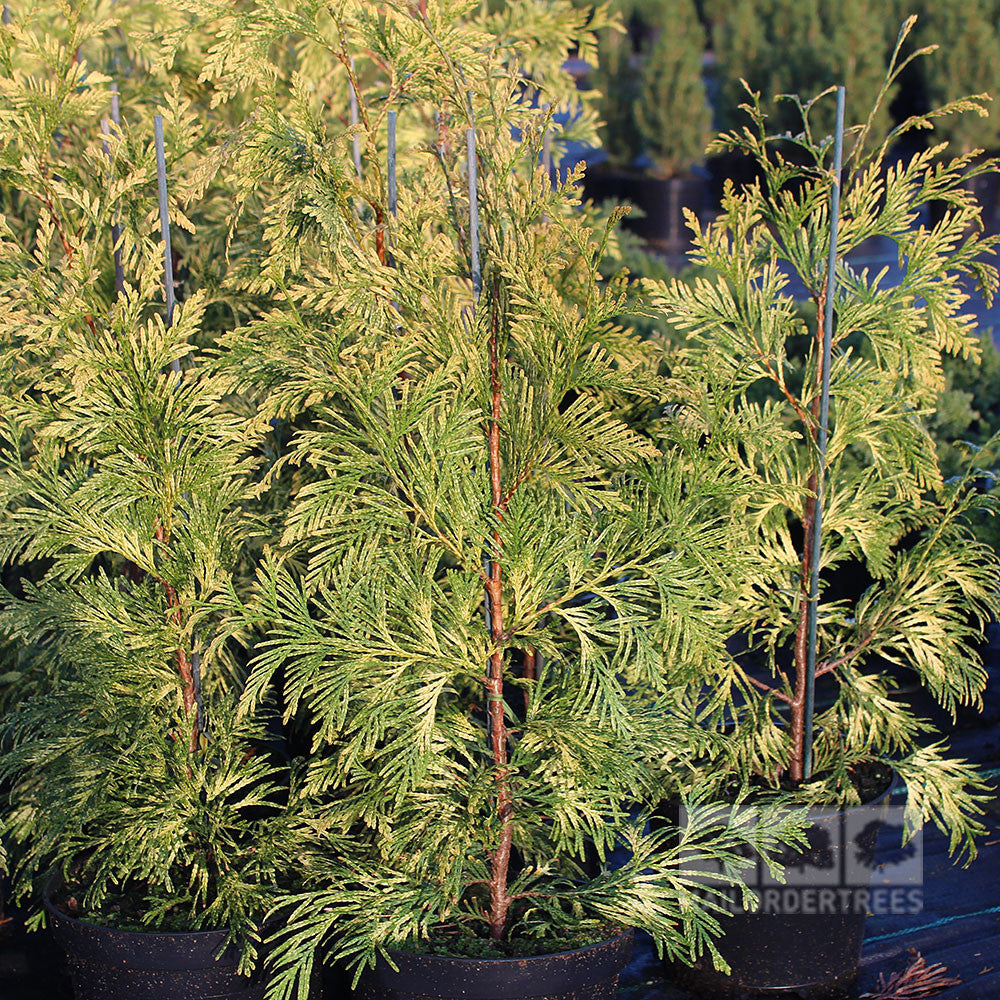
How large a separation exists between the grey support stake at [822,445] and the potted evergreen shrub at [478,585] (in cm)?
41

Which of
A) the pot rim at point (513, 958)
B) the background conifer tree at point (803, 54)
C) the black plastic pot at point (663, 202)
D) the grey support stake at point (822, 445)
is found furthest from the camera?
the black plastic pot at point (663, 202)

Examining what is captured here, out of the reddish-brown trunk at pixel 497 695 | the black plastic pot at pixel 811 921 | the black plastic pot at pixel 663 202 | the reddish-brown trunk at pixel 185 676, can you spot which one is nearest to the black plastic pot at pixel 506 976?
the reddish-brown trunk at pixel 497 695

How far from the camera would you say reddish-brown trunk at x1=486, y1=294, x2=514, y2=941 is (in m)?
2.67

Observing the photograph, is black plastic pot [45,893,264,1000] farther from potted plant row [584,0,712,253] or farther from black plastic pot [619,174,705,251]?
black plastic pot [619,174,705,251]

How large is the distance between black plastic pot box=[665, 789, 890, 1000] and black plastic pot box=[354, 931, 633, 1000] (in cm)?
60

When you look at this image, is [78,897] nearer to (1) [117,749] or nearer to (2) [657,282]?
(1) [117,749]

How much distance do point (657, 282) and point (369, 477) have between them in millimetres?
829

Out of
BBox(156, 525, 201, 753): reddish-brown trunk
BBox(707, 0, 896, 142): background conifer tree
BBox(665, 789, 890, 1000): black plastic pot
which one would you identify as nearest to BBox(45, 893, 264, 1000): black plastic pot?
BBox(156, 525, 201, 753): reddish-brown trunk

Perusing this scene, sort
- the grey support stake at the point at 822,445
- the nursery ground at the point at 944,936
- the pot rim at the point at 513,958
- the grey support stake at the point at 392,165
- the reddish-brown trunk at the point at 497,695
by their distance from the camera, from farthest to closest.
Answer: the nursery ground at the point at 944,936
the grey support stake at the point at 822,445
the grey support stake at the point at 392,165
the reddish-brown trunk at the point at 497,695
the pot rim at the point at 513,958

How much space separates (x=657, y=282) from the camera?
2891mm

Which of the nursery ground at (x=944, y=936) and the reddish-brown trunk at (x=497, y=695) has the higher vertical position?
the reddish-brown trunk at (x=497, y=695)

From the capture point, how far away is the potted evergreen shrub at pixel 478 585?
254 centimetres

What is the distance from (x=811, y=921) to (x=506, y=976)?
3.13 feet

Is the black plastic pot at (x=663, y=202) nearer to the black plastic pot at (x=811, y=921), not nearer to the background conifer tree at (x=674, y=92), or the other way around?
the background conifer tree at (x=674, y=92)
